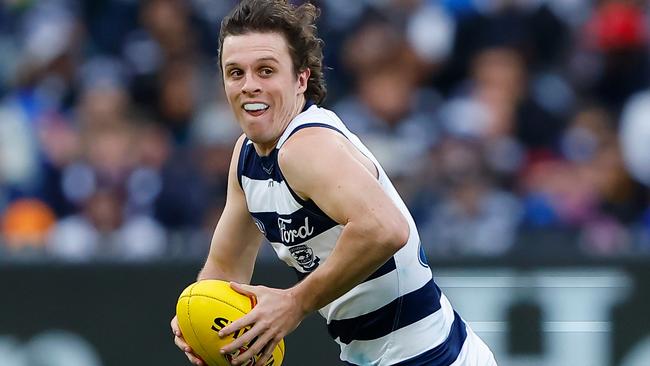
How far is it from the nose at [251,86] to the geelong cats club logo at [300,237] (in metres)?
0.45

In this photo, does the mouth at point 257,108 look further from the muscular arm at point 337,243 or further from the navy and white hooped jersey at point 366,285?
the muscular arm at point 337,243

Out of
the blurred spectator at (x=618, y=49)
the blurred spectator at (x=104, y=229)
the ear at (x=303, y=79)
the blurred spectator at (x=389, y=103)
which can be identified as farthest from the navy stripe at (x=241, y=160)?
the blurred spectator at (x=618, y=49)

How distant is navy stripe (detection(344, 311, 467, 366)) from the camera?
4.32 m

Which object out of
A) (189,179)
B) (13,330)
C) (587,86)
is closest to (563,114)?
(587,86)

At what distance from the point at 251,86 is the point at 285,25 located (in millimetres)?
270

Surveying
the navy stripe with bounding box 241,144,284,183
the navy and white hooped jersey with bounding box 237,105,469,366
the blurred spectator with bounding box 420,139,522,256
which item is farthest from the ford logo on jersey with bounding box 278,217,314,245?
the blurred spectator with bounding box 420,139,522,256

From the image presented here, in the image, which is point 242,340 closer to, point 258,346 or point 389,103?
point 258,346

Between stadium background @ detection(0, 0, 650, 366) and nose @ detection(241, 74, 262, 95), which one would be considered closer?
nose @ detection(241, 74, 262, 95)

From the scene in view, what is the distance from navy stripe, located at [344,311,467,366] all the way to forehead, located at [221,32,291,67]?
1127 mm

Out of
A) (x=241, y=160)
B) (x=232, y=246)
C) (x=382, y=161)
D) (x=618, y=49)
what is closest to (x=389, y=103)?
(x=382, y=161)

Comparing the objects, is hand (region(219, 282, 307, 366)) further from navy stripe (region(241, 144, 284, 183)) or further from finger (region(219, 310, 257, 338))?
navy stripe (region(241, 144, 284, 183))

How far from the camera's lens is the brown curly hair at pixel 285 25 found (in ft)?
13.8

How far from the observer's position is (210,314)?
13.4ft

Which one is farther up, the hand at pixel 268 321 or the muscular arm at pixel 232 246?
the muscular arm at pixel 232 246
